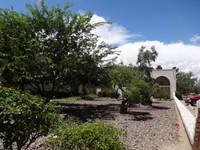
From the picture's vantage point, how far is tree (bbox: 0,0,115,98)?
18641 millimetres

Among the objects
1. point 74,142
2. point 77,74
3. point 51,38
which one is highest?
point 51,38

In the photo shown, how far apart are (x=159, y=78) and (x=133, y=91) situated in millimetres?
36790

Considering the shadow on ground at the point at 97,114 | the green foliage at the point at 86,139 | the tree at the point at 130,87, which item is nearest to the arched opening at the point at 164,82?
the tree at the point at 130,87

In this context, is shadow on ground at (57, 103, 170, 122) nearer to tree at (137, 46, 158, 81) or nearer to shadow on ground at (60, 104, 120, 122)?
shadow on ground at (60, 104, 120, 122)

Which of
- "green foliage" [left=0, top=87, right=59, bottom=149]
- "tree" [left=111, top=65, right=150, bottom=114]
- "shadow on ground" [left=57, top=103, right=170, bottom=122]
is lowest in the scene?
"shadow on ground" [left=57, top=103, right=170, bottom=122]

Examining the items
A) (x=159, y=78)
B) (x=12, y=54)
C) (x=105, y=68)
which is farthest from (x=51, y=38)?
(x=159, y=78)

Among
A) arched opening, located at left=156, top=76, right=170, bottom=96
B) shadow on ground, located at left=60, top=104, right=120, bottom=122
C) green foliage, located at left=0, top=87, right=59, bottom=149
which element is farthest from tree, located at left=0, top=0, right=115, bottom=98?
arched opening, located at left=156, top=76, right=170, bottom=96

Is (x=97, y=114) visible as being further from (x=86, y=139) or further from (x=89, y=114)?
(x=86, y=139)

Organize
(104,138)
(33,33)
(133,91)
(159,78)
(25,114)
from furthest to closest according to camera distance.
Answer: (159,78) → (133,91) → (33,33) → (104,138) → (25,114)

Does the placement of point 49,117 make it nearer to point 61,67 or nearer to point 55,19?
point 61,67

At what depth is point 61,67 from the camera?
62.8 ft

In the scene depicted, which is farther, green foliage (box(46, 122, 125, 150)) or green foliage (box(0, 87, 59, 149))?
green foliage (box(46, 122, 125, 150))

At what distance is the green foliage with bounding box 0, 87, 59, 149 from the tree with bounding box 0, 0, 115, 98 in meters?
12.7

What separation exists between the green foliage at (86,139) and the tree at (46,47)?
12.8 m
